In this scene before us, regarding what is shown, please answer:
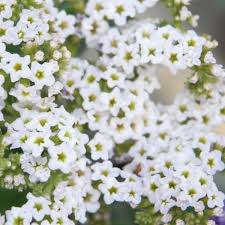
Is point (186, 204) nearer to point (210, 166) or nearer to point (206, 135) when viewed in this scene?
A: point (210, 166)

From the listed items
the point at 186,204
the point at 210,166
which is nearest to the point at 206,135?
the point at 210,166

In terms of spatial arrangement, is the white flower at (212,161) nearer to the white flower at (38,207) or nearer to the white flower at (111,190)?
the white flower at (111,190)

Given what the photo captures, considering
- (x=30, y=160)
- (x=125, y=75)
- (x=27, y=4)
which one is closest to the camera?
(x=30, y=160)

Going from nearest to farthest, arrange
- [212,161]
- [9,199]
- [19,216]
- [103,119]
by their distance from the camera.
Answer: [19,216]
[212,161]
[103,119]
[9,199]

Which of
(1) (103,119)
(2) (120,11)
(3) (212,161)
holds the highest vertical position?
(2) (120,11)

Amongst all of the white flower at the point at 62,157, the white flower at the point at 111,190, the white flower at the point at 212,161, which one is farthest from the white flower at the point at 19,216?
the white flower at the point at 212,161

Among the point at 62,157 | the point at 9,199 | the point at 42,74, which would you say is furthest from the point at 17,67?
the point at 9,199

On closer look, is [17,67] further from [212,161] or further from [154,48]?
[212,161]

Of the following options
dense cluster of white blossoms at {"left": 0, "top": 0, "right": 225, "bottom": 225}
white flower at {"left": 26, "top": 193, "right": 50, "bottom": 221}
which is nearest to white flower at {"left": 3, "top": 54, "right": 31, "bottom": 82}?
dense cluster of white blossoms at {"left": 0, "top": 0, "right": 225, "bottom": 225}

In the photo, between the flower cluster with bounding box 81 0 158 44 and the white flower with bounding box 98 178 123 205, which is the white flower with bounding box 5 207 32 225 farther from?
the flower cluster with bounding box 81 0 158 44
